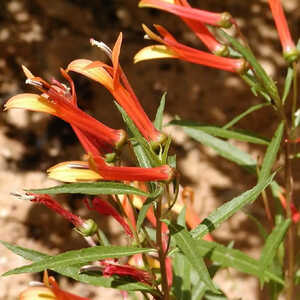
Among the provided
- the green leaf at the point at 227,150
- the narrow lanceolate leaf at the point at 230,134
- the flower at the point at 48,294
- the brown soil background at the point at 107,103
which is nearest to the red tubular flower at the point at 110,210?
the flower at the point at 48,294

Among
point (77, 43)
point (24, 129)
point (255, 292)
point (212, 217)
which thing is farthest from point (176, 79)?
point (212, 217)

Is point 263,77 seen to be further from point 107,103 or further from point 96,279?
point 107,103

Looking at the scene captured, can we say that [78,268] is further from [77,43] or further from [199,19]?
[77,43]

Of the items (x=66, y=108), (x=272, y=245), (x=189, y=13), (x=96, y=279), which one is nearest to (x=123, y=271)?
(x=96, y=279)

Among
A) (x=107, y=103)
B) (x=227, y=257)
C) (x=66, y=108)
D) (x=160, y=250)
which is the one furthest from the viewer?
(x=107, y=103)

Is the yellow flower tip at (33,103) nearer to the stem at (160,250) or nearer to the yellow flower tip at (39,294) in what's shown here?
the stem at (160,250)

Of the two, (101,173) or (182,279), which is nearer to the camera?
(101,173)
